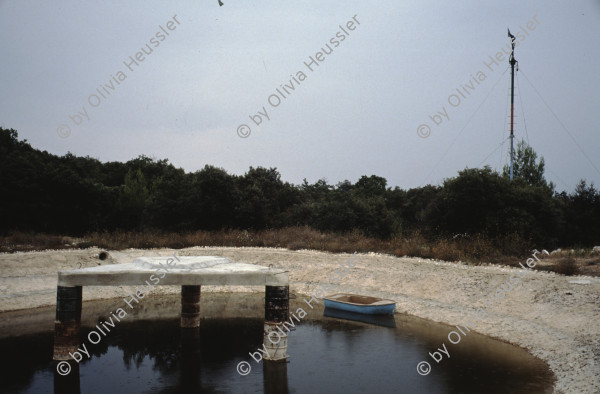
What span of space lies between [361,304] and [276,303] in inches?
315

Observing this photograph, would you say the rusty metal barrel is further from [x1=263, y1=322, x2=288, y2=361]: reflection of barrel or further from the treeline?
the treeline

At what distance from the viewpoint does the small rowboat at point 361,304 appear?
67.9ft

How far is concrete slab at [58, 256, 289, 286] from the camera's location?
13.4 m

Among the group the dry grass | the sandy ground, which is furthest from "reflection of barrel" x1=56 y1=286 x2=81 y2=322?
the dry grass

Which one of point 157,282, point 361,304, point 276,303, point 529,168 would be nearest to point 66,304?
point 157,282

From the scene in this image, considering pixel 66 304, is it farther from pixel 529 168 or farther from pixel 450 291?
pixel 529 168

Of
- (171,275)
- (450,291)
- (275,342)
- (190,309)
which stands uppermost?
(171,275)

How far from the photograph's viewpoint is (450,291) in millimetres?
22375

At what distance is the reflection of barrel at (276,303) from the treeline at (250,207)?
56.8 feet

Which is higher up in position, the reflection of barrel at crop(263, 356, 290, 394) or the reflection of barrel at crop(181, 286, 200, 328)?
the reflection of barrel at crop(181, 286, 200, 328)

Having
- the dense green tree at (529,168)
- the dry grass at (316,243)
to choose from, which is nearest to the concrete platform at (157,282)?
the dry grass at (316,243)

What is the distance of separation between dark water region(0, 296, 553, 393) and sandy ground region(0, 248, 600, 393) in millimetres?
1052

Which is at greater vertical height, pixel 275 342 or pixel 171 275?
pixel 171 275

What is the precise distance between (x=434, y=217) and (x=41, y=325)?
22.6 m
